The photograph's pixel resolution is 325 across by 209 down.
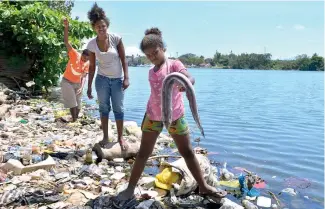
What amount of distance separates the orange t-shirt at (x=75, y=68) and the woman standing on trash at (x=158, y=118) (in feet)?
13.2

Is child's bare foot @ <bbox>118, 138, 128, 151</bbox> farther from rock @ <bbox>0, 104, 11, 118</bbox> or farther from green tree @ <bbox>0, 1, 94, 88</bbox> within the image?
green tree @ <bbox>0, 1, 94, 88</bbox>

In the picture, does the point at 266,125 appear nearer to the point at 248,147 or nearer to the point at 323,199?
the point at 248,147

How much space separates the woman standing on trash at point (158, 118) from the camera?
3.91 m

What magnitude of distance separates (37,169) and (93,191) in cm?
96

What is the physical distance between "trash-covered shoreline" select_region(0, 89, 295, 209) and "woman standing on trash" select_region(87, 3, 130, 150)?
0.75 meters

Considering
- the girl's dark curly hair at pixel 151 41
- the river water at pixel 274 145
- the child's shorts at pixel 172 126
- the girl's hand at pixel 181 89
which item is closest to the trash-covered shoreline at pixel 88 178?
the river water at pixel 274 145

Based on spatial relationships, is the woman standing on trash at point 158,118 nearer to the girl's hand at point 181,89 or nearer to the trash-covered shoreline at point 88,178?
the girl's hand at point 181,89

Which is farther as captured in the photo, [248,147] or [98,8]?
[248,147]

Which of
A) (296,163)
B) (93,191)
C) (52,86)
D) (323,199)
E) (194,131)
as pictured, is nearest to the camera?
(93,191)

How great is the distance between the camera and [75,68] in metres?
8.09

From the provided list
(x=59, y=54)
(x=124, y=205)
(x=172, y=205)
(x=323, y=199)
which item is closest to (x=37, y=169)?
(x=124, y=205)

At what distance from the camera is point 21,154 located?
5.69 metres

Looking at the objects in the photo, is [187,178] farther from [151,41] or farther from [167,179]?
[151,41]

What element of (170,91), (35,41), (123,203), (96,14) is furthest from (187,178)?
(35,41)
